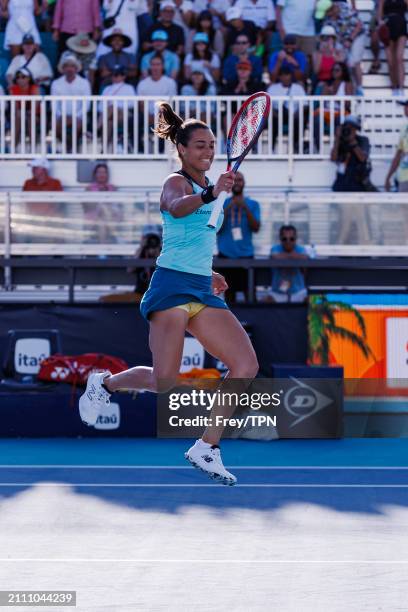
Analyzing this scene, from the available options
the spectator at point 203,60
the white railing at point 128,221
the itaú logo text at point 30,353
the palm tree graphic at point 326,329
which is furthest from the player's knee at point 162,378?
the spectator at point 203,60

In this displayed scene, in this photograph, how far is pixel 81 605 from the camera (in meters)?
5.25

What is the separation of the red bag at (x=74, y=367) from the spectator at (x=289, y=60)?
6.93m

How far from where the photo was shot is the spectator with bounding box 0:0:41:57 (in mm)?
18750

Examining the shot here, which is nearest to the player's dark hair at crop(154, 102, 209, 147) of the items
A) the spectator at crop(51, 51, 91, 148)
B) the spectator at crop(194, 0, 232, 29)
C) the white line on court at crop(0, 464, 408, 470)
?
the white line on court at crop(0, 464, 408, 470)

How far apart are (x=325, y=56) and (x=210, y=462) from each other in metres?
12.2

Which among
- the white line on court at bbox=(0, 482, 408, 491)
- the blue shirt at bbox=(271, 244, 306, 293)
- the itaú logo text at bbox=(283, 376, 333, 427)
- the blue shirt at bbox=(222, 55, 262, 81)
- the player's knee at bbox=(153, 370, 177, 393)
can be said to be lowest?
the white line on court at bbox=(0, 482, 408, 491)

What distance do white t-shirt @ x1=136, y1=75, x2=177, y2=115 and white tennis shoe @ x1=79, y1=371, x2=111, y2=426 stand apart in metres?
11.1

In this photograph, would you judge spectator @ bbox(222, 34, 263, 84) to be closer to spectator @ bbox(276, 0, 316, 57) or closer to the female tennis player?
spectator @ bbox(276, 0, 316, 57)

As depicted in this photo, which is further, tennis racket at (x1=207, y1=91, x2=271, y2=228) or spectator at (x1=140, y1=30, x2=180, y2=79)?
spectator at (x1=140, y1=30, x2=180, y2=79)

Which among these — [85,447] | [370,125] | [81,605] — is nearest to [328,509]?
[81,605]

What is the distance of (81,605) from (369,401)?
8555 millimetres

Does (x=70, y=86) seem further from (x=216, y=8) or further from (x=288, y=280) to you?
(x=288, y=280)

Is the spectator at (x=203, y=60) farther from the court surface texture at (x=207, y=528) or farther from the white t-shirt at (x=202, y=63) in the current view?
the court surface texture at (x=207, y=528)

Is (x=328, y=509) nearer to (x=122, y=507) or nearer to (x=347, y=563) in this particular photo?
(x=122, y=507)
